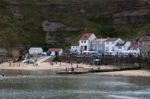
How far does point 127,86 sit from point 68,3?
121421 millimetres

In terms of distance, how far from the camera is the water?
6781cm

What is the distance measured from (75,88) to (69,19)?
377 feet

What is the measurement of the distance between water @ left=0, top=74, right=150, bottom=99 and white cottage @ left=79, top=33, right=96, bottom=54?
76.2 meters

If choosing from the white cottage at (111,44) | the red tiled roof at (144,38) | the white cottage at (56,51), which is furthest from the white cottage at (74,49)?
the red tiled roof at (144,38)

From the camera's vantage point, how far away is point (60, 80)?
299ft

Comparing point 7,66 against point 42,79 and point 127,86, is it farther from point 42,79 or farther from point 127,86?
point 127,86

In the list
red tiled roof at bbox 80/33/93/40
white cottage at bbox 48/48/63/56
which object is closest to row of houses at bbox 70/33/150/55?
red tiled roof at bbox 80/33/93/40

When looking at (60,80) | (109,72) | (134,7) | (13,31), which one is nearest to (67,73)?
(109,72)

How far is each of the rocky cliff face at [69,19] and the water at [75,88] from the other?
85.2 metres

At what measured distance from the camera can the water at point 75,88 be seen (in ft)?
222

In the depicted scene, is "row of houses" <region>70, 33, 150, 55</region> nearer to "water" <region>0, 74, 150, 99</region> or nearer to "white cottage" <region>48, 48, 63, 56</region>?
"white cottage" <region>48, 48, 63, 56</region>

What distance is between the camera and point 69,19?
191 m

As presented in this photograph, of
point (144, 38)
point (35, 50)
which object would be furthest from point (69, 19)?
point (144, 38)

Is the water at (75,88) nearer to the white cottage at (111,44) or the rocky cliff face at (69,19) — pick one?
the white cottage at (111,44)
